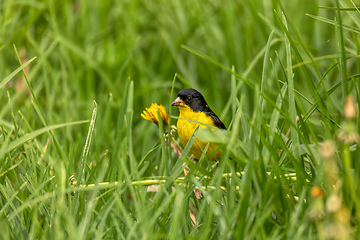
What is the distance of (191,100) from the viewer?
330 cm

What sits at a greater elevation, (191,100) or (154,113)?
(154,113)

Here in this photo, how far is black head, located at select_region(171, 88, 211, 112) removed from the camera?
3.24m

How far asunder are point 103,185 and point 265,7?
2.84m

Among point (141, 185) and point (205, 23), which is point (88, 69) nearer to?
point (205, 23)

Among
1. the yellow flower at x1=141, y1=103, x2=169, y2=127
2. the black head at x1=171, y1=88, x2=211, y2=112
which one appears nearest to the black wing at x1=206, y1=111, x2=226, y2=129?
the black head at x1=171, y1=88, x2=211, y2=112

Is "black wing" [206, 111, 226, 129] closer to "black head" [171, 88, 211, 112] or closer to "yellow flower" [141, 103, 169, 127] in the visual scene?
"black head" [171, 88, 211, 112]

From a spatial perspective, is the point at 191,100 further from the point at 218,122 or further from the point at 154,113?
the point at 154,113

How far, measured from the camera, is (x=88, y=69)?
4285 millimetres

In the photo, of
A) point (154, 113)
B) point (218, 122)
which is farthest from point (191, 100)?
point (154, 113)

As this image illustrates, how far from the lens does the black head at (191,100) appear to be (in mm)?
3244

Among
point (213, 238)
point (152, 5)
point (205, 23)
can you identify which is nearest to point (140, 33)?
point (152, 5)

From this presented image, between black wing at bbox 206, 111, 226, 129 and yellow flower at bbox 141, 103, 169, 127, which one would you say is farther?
black wing at bbox 206, 111, 226, 129

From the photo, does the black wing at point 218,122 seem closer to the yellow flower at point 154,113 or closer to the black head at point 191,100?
the black head at point 191,100

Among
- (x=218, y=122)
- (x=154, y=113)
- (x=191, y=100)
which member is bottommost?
(x=218, y=122)
